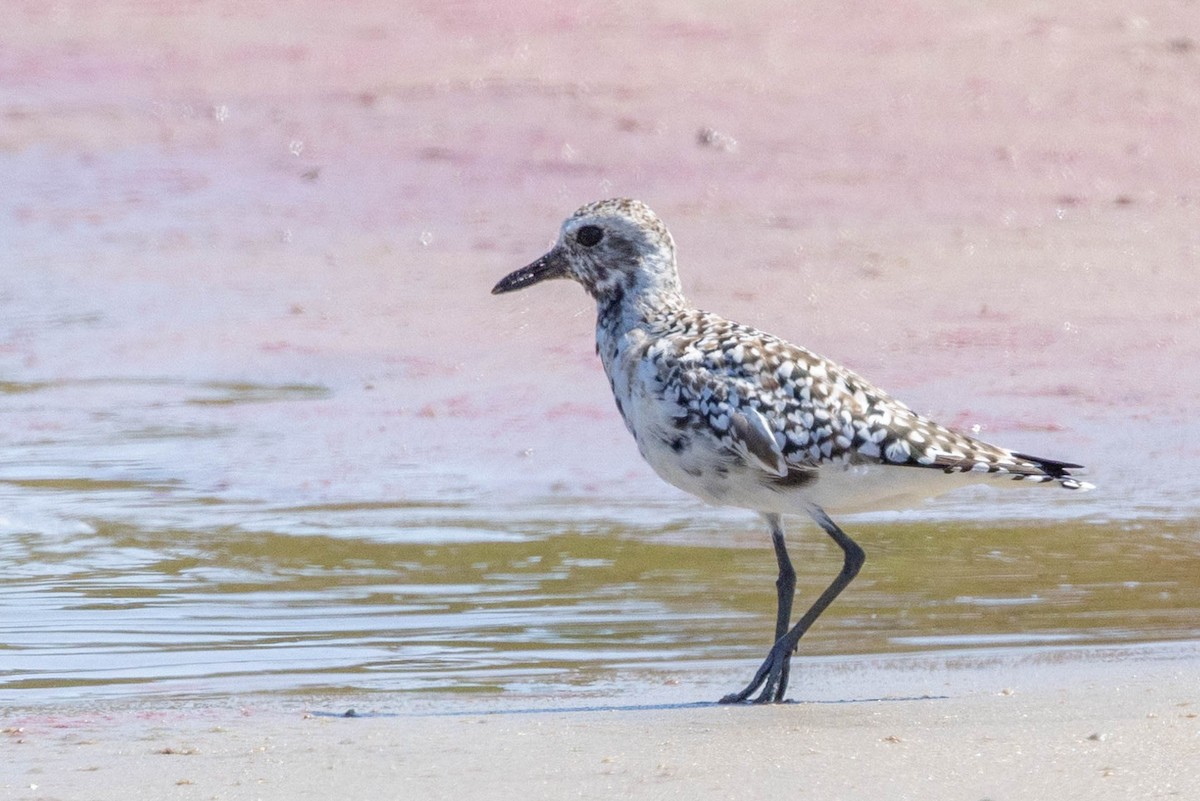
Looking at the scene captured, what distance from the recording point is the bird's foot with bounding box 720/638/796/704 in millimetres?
5777

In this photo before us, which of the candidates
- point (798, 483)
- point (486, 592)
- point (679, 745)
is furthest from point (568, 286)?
point (679, 745)

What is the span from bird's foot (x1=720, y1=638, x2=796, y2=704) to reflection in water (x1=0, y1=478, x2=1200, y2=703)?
0.51 m

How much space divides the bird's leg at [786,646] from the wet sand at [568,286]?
0.21m

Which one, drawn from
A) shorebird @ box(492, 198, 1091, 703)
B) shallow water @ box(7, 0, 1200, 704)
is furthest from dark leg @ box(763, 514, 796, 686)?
shallow water @ box(7, 0, 1200, 704)

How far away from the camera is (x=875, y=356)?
11.2m

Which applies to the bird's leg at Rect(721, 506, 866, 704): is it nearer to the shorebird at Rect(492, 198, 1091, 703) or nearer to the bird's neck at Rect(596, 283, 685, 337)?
the shorebird at Rect(492, 198, 1091, 703)

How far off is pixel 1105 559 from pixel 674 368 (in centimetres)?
221

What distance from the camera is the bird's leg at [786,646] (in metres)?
5.80

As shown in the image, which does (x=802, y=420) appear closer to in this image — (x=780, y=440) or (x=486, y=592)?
(x=780, y=440)

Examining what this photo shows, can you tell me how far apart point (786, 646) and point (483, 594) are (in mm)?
1626

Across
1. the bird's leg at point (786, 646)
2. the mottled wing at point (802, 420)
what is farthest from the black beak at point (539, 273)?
the bird's leg at point (786, 646)

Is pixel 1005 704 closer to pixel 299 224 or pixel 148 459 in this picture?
pixel 148 459

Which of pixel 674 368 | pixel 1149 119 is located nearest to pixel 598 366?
pixel 674 368

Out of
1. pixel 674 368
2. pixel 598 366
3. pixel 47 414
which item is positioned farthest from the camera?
pixel 598 366
